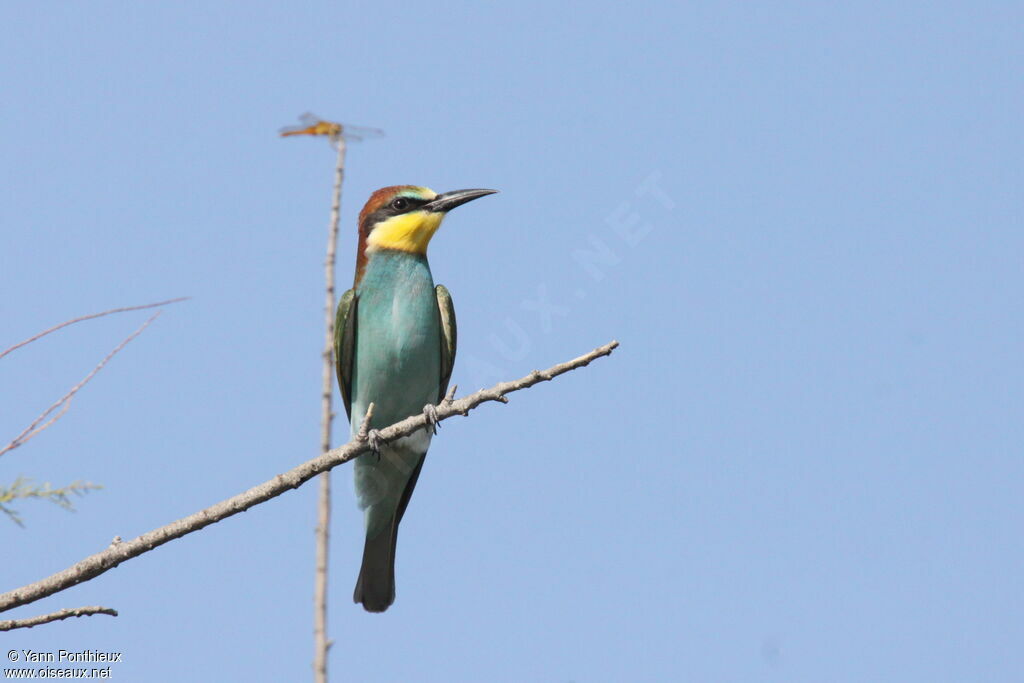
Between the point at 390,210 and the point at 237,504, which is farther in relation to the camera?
the point at 390,210

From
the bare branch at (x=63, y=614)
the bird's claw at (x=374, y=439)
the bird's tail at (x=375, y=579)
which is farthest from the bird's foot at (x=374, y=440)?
the bird's tail at (x=375, y=579)

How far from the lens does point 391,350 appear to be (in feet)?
20.2

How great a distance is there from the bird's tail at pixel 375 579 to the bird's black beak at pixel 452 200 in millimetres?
1965

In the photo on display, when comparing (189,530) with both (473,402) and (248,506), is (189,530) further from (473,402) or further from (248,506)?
(473,402)

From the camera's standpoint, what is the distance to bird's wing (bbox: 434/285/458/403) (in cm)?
654

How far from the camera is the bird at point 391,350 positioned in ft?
20.4

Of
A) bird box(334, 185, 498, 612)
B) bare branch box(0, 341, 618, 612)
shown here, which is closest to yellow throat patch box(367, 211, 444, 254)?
bird box(334, 185, 498, 612)

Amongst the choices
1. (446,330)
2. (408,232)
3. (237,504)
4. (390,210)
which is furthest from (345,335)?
(237,504)

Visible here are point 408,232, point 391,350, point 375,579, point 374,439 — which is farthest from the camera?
point 408,232

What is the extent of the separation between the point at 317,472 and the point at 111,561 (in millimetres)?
724

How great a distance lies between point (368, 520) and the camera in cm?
654

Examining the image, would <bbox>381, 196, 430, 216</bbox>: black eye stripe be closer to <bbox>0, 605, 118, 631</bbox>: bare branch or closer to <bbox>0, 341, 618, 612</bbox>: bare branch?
<bbox>0, 341, 618, 612</bbox>: bare branch

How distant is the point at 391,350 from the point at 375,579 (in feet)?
4.43

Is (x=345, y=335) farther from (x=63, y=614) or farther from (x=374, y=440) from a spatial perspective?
(x=63, y=614)
